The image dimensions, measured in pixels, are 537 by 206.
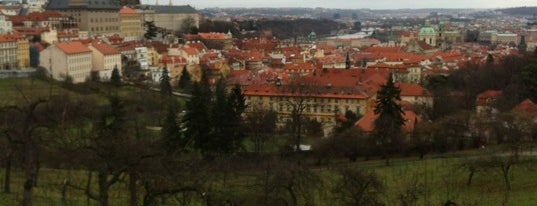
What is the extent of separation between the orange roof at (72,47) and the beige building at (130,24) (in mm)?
25771

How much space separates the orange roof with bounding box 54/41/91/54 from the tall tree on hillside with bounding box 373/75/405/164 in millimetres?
32374

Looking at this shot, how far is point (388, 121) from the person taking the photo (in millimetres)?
33094

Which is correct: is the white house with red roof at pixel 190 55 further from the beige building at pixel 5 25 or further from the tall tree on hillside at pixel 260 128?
the tall tree on hillside at pixel 260 128

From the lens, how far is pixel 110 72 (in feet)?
208

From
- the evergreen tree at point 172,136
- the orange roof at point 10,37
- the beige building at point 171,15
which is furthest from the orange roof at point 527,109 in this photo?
the beige building at point 171,15

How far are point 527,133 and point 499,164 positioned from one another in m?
8.59

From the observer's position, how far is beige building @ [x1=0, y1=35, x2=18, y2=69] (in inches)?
2371

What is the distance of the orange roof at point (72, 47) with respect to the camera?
59.7m

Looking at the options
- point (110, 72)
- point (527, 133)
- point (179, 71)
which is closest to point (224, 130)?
point (527, 133)

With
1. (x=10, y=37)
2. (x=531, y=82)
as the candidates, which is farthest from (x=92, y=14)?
(x=531, y=82)

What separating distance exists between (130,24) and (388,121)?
64.0 m

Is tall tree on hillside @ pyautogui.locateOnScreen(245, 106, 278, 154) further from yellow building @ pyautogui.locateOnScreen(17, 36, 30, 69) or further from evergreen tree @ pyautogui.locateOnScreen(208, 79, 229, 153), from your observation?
yellow building @ pyautogui.locateOnScreen(17, 36, 30, 69)

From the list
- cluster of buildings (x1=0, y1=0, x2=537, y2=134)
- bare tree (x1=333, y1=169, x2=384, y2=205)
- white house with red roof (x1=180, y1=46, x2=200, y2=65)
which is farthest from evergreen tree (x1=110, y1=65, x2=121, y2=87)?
bare tree (x1=333, y1=169, x2=384, y2=205)

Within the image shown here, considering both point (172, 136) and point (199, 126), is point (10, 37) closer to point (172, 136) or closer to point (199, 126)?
point (172, 136)
